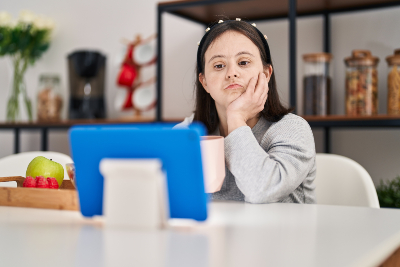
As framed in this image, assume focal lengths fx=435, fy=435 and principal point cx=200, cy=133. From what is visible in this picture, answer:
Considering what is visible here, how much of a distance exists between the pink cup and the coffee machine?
6.16 ft

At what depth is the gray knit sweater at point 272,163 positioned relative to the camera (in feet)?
2.71

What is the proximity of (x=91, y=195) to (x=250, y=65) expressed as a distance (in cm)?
57

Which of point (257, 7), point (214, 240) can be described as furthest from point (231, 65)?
point (257, 7)

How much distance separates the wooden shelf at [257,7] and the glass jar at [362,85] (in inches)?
13.5

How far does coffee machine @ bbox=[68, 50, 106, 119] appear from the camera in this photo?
2479 mm

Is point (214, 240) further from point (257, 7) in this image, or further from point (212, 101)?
point (257, 7)

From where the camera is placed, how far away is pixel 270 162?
0.84 m

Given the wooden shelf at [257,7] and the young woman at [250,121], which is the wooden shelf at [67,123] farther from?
the young woman at [250,121]

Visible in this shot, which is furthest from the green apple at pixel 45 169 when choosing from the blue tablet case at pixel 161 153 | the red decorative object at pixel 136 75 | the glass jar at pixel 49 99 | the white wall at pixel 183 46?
the glass jar at pixel 49 99

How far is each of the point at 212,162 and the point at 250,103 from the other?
1.15 ft

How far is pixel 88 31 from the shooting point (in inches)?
111

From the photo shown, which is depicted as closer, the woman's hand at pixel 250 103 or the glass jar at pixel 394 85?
the woman's hand at pixel 250 103

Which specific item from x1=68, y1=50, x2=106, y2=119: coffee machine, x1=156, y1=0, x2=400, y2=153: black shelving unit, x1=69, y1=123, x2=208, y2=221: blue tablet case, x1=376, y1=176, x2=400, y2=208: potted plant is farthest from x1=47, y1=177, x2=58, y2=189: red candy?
x1=68, y1=50, x2=106, y2=119: coffee machine

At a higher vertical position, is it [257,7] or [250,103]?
[257,7]
